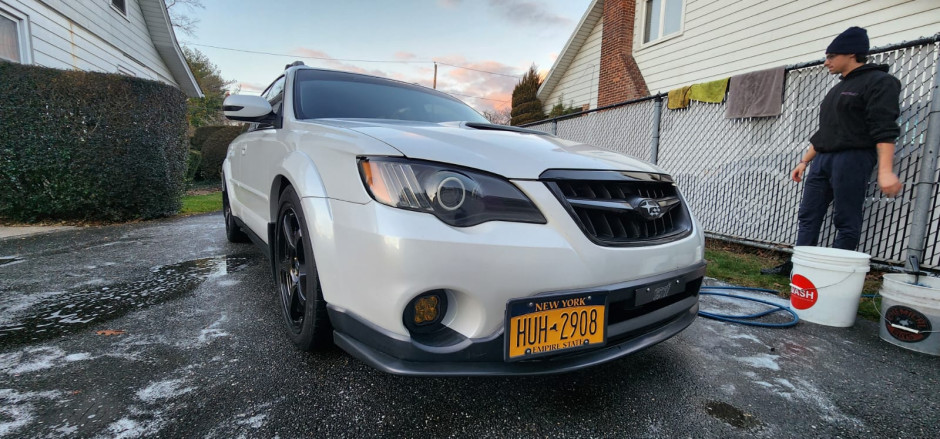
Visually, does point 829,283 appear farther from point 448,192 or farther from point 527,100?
point 527,100

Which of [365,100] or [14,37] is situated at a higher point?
[14,37]

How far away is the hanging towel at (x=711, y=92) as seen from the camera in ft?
15.4

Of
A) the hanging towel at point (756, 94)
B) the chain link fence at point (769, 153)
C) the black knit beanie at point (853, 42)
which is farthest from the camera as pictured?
the hanging towel at point (756, 94)

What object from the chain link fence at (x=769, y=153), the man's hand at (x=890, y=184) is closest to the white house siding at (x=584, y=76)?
the chain link fence at (x=769, y=153)

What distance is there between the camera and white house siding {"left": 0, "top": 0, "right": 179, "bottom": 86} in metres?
6.57

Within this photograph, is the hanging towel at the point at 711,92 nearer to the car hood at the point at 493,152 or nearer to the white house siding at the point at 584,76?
the car hood at the point at 493,152

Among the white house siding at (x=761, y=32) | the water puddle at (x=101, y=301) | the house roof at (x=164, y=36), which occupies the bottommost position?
the water puddle at (x=101, y=301)

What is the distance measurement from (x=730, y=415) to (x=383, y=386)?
52.6 inches

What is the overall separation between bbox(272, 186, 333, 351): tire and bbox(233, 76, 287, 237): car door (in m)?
0.29

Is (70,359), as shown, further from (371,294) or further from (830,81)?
(830,81)

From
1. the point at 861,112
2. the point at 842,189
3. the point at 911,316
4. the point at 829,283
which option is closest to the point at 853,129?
the point at 861,112

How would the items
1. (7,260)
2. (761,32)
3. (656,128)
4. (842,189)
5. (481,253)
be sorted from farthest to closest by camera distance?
(761,32), (656,128), (7,260), (842,189), (481,253)

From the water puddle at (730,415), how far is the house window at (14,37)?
9.36m

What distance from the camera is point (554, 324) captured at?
1.28 meters
